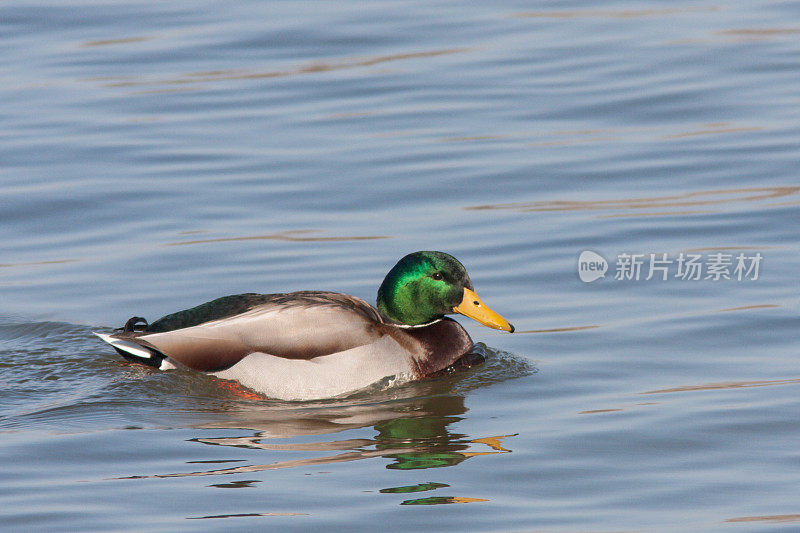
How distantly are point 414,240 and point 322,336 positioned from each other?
8.44 feet

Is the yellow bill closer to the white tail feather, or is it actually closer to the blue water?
the blue water

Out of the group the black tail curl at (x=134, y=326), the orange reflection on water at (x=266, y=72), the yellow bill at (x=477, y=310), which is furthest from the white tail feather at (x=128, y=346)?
the orange reflection on water at (x=266, y=72)

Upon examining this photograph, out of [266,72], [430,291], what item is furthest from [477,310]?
[266,72]

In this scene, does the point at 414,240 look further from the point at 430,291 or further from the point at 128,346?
the point at 128,346

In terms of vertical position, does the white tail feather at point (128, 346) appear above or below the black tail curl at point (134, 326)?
below

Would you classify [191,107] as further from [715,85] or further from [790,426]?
[790,426]

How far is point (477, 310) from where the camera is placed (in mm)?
8609

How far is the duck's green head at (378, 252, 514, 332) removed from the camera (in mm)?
8609

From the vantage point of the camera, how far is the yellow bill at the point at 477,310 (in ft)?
28.0

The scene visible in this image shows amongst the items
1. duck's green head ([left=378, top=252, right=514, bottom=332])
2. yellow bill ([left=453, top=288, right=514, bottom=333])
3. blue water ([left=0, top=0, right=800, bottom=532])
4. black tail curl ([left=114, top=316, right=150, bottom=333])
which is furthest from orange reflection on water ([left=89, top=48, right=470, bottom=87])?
yellow bill ([left=453, top=288, right=514, bottom=333])

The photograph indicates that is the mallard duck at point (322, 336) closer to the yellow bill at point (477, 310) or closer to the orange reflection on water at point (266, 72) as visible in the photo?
the yellow bill at point (477, 310)

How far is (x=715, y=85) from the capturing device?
1475 centimetres

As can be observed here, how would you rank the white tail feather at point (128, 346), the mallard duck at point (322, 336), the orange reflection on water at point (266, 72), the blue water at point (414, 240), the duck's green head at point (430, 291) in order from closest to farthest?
the blue water at point (414, 240)
the mallard duck at point (322, 336)
the white tail feather at point (128, 346)
the duck's green head at point (430, 291)
the orange reflection on water at point (266, 72)

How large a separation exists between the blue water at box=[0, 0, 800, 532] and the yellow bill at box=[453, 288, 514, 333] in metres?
0.33
